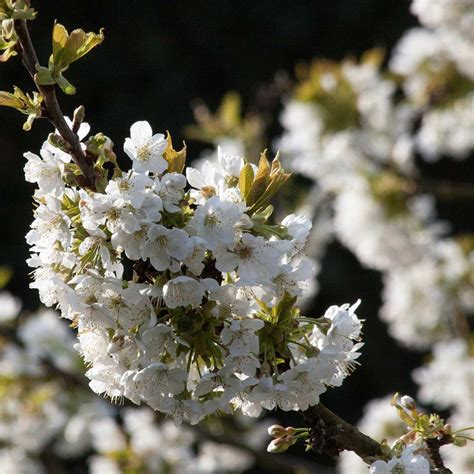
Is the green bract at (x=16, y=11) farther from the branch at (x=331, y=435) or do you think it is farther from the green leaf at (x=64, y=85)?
the branch at (x=331, y=435)

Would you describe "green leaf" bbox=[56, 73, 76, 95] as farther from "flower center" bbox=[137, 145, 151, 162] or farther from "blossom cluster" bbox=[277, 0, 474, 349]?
"blossom cluster" bbox=[277, 0, 474, 349]

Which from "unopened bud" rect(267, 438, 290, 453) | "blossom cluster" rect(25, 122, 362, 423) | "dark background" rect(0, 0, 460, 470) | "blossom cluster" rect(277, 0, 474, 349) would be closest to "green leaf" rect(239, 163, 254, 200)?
"blossom cluster" rect(25, 122, 362, 423)

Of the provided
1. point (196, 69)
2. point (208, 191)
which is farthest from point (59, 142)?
point (196, 69)

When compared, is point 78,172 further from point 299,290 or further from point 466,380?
point 466,380

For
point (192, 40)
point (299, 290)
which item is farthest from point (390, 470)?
point (192, 40)

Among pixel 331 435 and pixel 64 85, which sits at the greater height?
pixel 64 85

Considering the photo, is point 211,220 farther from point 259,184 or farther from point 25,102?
point 25,102

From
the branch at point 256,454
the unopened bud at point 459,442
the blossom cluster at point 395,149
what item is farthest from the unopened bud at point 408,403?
the blossom cluster at point 395,149
